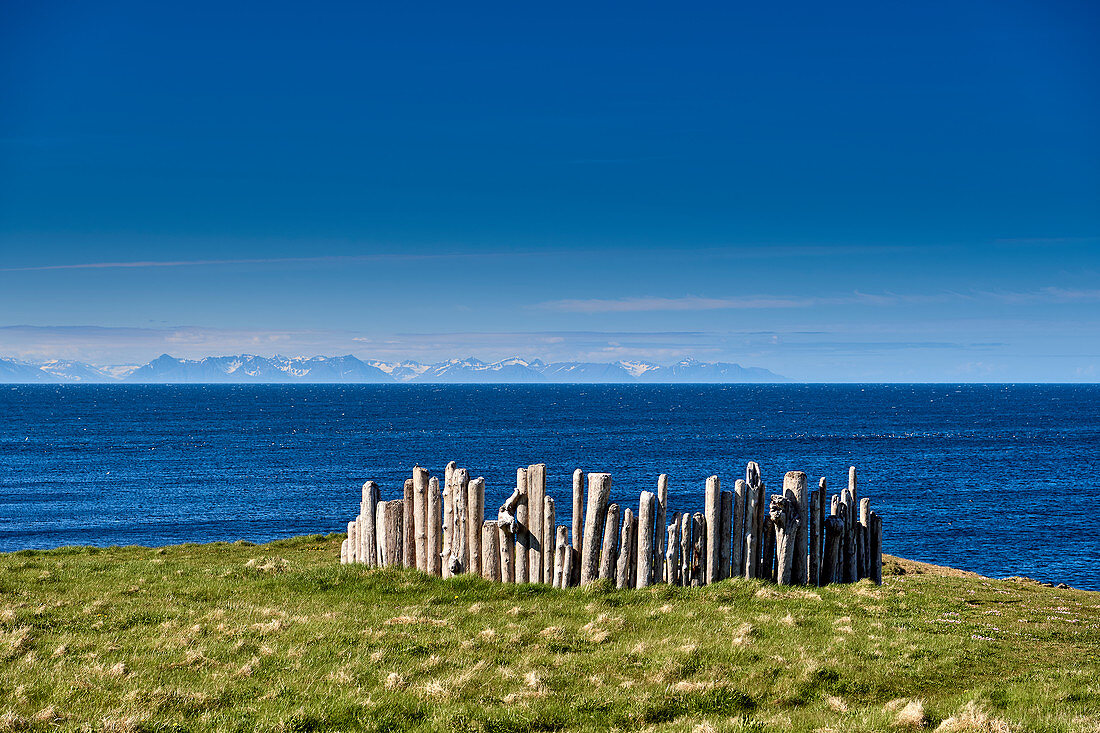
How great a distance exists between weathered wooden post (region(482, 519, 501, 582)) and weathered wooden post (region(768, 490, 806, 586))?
534cm

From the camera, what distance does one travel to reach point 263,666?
408 inches

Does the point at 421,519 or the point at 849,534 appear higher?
the point at 421,519

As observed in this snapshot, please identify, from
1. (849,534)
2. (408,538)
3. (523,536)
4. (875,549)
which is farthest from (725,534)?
(408,538)

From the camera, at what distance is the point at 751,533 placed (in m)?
15.6

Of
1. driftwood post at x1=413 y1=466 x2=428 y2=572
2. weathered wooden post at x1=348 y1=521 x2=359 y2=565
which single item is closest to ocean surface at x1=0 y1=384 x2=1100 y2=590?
weathered wooden post at x1=348 y1=521 x2=359 y2=565

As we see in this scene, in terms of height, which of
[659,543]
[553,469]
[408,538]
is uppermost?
[659,543]

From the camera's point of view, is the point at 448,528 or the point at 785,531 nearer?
the point at 785,531

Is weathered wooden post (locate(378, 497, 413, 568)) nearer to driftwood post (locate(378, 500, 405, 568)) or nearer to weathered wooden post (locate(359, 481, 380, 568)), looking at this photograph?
driftwood post (locate(378, 500, 405, 568))

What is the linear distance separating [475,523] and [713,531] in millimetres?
4599

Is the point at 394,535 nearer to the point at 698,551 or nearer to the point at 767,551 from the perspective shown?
the point at 698,551

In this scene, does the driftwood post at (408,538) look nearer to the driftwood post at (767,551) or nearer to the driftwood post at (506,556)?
the driftwood post at (506,556)

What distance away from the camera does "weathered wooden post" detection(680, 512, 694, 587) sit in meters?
15.3

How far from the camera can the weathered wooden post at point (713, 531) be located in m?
15.3

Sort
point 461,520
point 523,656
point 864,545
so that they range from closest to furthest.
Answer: point 523,656 < point 461,520 < point 864,545
